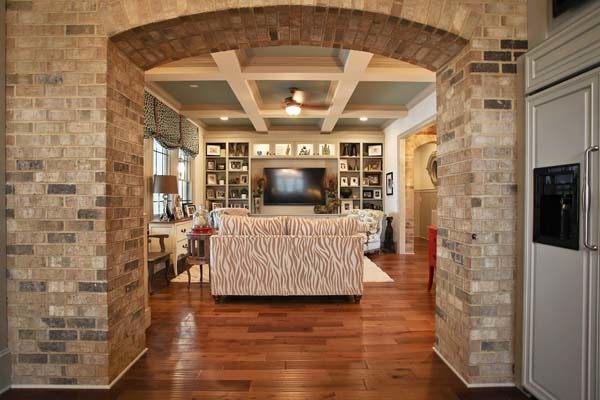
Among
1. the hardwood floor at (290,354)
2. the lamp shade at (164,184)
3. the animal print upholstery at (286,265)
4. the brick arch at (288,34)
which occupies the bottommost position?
the hardwood floor at (290,354)

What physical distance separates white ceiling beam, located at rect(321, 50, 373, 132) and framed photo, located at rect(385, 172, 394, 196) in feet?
6.51

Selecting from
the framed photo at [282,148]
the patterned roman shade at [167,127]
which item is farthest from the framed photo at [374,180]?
the patterned roman shade at [167,127]

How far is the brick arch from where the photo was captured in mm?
1907

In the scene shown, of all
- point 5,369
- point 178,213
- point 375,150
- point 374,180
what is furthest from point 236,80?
point 374,180

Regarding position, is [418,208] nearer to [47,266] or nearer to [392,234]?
[392,234]

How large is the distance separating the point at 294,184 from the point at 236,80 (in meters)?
3.92

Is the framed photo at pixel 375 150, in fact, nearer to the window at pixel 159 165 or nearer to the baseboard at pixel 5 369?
the window at pixel 159 165

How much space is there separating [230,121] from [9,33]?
17.6 ft

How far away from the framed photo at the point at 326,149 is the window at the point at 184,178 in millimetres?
3047

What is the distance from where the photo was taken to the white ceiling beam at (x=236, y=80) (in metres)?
3.47

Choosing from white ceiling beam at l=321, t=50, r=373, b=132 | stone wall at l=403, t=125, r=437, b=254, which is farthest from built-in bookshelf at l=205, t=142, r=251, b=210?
stone wall at l=403, t=125, r=437, b=254

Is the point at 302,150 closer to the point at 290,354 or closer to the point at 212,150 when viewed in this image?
the point at 212,150

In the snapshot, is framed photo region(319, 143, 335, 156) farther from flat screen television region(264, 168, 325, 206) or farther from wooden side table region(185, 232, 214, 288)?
wooden side table region(185, 232, 214, 288)

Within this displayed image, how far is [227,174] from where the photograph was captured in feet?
25.2
